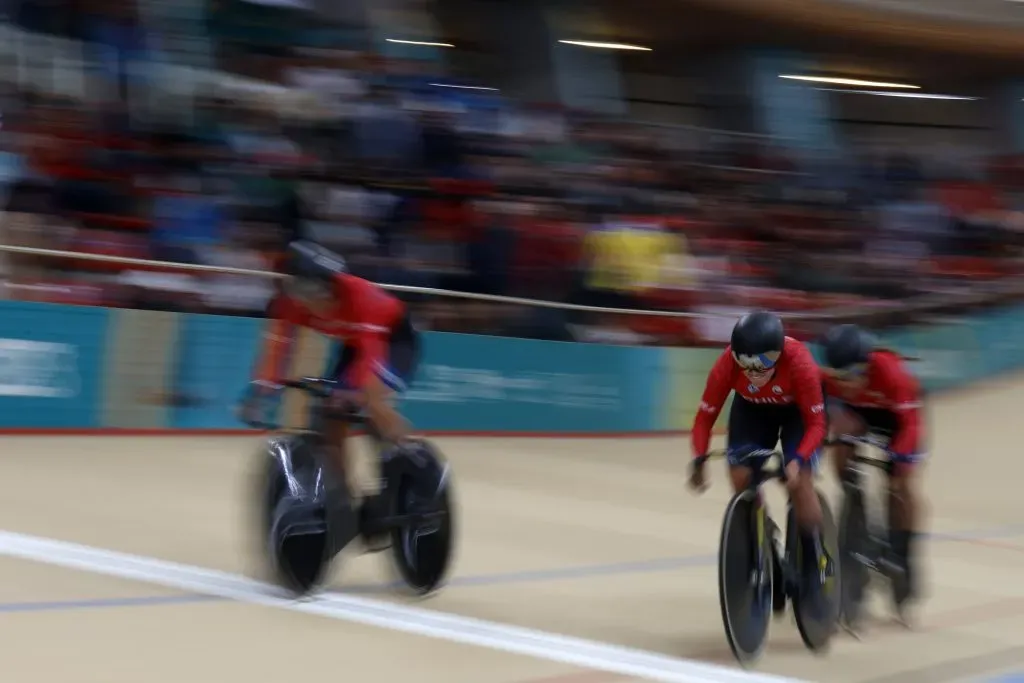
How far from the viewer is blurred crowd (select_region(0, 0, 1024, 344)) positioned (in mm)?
9188

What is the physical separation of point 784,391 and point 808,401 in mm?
115

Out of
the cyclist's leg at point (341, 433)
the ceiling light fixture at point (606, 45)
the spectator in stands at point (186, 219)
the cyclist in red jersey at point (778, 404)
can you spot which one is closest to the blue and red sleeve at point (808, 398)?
the cyclist in red jersey at point (778, 404)

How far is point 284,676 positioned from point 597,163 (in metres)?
9.05

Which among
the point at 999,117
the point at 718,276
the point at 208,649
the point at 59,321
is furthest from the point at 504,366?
the point at 999,117

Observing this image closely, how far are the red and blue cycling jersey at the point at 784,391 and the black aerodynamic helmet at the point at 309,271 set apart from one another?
55.5 inches

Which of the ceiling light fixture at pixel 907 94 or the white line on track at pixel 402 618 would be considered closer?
the white line on track at pixel 402 618

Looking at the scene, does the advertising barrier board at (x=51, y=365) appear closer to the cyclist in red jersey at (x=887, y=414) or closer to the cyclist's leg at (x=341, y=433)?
the cyclist's leg at (x=341, y=433)

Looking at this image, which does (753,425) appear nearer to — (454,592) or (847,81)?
(454,592)

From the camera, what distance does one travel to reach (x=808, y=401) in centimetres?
502

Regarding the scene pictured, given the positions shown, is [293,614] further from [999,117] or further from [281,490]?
[999,117]

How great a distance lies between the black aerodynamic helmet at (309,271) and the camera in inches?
196

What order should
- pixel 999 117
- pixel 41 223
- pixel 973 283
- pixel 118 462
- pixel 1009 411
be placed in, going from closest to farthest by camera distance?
pixel 118 462 < pixel 41 223 < pixel 1009 411 < pixel 973 283 < pixel 999 117

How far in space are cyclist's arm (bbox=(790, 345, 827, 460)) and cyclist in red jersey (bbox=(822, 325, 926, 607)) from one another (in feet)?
2.61

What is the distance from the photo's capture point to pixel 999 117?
21141mm
